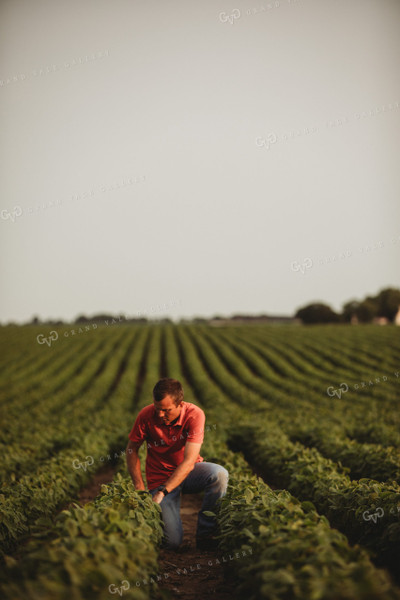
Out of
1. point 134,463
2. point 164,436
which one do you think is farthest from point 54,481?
point 164,436

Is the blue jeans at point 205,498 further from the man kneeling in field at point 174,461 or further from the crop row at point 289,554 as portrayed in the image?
the crop row at point 289,554

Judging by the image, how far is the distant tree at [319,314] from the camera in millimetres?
102750

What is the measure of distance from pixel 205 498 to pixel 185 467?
653mm

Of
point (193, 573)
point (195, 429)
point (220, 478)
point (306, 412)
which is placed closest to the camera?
point (193, 573)

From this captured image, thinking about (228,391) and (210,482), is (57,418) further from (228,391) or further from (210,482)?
(210,482)

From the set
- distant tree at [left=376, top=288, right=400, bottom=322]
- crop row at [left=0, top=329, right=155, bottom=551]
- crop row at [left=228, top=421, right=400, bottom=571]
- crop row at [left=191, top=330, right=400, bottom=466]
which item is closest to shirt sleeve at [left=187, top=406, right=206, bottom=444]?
crop row at [left=228, top=421, right=400, bottom=571]

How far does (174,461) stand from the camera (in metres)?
5.55

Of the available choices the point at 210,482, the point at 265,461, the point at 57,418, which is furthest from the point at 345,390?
the point at 210,482

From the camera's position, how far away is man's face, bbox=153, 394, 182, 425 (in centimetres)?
500

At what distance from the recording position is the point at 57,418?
65.2ft

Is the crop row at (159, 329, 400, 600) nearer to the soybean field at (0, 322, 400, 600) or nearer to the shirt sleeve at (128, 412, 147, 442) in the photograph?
the soybean field at (0, 322, 400, 600)

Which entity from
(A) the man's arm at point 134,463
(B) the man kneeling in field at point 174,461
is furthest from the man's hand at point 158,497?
(A) the man's arm at point 134,463

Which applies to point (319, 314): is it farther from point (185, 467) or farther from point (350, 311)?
point (185, 467)

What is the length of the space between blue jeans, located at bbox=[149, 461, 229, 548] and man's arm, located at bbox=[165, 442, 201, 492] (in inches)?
8.0
